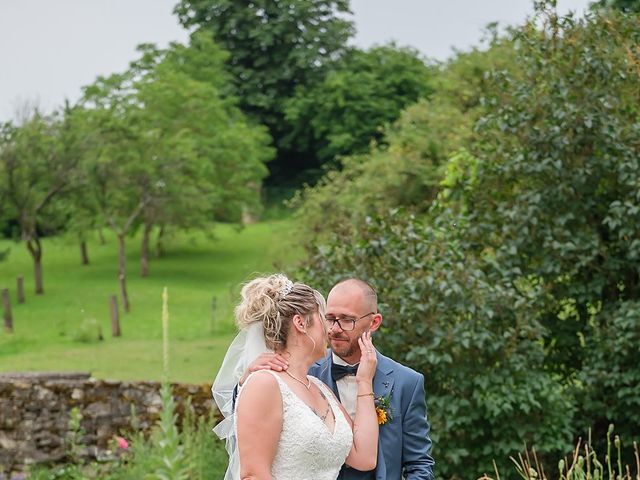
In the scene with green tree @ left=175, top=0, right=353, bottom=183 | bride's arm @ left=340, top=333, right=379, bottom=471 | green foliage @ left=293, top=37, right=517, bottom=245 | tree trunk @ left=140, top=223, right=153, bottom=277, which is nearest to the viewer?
bride's arm @ left=340, top=333, right=379, bottom=471

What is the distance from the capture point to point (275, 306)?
12.8 ft

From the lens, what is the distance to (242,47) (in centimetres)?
6325

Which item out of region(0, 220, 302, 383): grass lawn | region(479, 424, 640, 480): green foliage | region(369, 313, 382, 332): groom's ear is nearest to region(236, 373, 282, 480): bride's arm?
region(369, 313, 382, 332): groom's ear

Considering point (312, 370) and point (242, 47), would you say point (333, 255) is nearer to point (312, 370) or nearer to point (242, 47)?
point (312, 370)

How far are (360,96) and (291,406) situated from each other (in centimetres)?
5642

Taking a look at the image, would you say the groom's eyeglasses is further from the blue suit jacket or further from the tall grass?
the tall grass

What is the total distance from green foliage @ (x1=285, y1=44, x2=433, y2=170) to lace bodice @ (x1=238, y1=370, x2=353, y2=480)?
180ft

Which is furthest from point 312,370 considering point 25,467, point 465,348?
point 25,467

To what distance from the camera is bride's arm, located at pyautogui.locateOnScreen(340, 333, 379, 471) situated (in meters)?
4.09

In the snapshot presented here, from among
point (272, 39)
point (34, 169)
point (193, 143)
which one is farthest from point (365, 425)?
point (272, 39)

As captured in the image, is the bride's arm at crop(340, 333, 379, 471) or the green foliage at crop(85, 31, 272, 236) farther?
the green foliage at crop(85, 31, 272, 236)

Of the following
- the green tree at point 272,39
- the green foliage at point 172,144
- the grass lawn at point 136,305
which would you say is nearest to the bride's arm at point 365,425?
the grass lawn at point 136,305

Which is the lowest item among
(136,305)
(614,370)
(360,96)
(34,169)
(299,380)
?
(136,305)

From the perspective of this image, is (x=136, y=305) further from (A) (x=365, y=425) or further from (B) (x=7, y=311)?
(A) (x=365, y=425)
